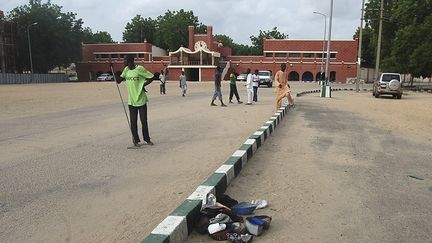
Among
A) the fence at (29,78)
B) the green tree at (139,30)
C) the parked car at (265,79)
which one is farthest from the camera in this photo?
the green tree at (139,30)


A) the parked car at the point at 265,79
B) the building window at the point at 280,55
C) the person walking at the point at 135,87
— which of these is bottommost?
the parked car at the point at 265,79

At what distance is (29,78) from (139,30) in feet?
135

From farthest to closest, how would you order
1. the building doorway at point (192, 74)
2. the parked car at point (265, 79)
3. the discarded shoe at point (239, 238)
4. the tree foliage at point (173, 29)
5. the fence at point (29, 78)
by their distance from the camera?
the tree foliage at point (173, 29), the building doorway at point (192, 74), the fence at point (29, 78), the parked car at point (265, 79), the discarded shoe at point (239, 238)

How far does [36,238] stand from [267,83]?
138ft

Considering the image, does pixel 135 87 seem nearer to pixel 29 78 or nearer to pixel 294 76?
pixel 29 78

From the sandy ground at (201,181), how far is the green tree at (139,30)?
90.2m

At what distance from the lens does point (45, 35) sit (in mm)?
69875

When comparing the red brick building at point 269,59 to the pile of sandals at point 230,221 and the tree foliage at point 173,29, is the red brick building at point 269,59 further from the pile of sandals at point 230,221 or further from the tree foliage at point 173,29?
the pile of sandals at point 230,221

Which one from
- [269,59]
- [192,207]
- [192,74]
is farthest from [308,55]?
[192,207]

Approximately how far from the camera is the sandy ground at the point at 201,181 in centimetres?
426

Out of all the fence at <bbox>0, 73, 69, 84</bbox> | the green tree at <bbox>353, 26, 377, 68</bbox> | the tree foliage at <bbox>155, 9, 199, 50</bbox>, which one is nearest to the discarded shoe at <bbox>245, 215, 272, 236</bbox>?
the fence at <bbox>0, 73, 69, 84</bbox>

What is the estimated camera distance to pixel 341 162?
24.1ft

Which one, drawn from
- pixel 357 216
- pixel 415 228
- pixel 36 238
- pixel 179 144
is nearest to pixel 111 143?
pixel 179 144

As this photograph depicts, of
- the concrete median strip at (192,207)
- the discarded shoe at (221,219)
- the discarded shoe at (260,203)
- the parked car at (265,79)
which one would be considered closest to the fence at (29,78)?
the parked car at (265,79)
